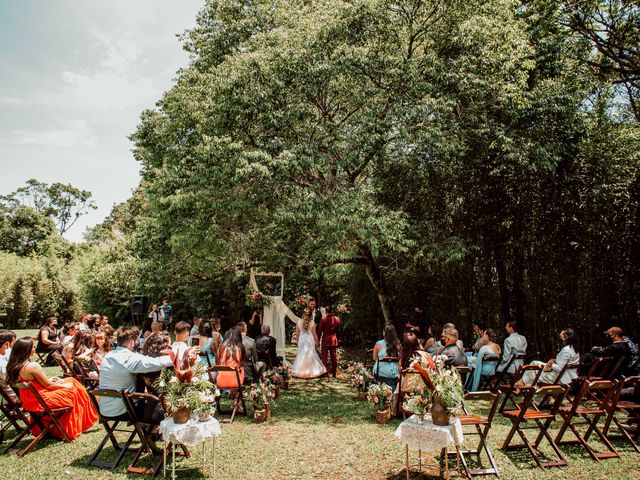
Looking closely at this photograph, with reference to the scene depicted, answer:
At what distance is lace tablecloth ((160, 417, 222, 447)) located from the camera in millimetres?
4695

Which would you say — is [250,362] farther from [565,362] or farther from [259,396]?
[565,362]

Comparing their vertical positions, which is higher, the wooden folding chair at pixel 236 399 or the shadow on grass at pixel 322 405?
the wooden folding chair at pixel 236 399

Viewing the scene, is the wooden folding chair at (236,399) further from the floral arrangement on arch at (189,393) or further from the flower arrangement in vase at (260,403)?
the floral arrangement on arch at (189,393)

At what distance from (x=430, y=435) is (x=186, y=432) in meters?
2.40

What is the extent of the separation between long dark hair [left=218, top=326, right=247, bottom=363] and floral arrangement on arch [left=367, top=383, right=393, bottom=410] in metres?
2.22

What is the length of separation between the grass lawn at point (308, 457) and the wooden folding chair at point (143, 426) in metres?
0.15

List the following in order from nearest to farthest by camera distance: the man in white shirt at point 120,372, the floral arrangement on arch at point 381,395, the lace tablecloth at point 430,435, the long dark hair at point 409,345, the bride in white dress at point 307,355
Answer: the lace tablecloth at point 430,435 → the man in white shirt at point 120,372 → the long dark hair at point 409,345 → the floral arrangement on arch at point 381,395 → the bride in white dress at point 307,355

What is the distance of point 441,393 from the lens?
15.0 ft

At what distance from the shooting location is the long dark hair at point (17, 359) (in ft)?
19.2

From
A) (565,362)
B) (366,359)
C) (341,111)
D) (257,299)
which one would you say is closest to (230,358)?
(257,299)

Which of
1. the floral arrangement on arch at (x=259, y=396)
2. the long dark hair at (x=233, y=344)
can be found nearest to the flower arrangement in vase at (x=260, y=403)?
the floral arrangement on arch at (x=259, y=396)

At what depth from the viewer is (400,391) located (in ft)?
23.3

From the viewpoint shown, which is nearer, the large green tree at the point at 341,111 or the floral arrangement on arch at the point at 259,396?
the floral arrangement on arch at the point at 259,396

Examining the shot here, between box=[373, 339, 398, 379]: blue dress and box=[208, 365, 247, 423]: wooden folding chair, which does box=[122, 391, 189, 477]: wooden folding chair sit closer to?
box=[208, 365, 247, 423]: wooden folding chair
